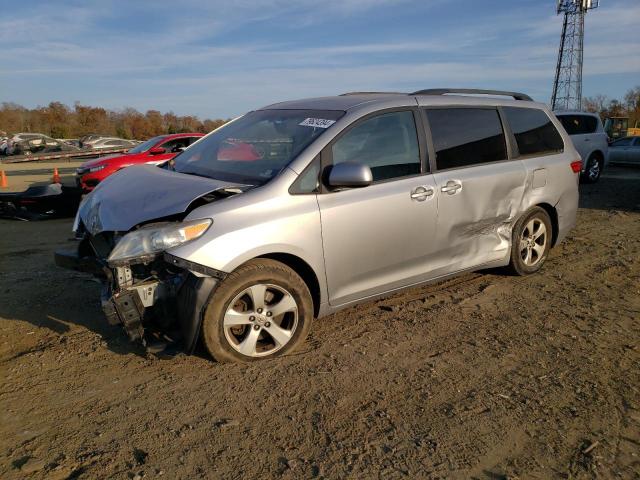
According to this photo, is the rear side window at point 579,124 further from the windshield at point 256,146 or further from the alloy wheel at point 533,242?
the windshield at point 256,146

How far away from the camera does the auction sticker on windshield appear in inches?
155

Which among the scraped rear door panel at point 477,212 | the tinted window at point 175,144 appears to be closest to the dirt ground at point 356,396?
the scraped rear door panel at point 477,212

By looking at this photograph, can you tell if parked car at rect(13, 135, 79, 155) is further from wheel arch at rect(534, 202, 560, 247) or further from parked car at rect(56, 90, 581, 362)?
wheel arch at rect(534, 202, 560, 247)

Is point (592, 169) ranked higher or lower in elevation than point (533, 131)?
lower

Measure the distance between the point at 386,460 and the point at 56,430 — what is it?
177 centimetres

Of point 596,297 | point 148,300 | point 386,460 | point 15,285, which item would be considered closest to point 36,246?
point 15,285

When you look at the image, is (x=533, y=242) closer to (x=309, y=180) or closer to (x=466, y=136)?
(x=466, y=136)

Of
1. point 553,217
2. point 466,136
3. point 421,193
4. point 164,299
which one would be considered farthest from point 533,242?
point 164,299

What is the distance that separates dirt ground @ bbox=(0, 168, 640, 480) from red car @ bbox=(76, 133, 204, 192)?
611cm

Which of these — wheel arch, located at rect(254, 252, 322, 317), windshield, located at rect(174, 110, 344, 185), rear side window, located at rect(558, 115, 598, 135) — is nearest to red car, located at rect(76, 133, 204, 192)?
windshield, located at rect(174, 110, 344, 185)

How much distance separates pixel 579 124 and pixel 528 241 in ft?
31.3

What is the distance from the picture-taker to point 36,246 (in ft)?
22.5

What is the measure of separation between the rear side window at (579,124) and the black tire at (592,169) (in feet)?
2.24

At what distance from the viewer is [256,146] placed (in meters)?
4.18
